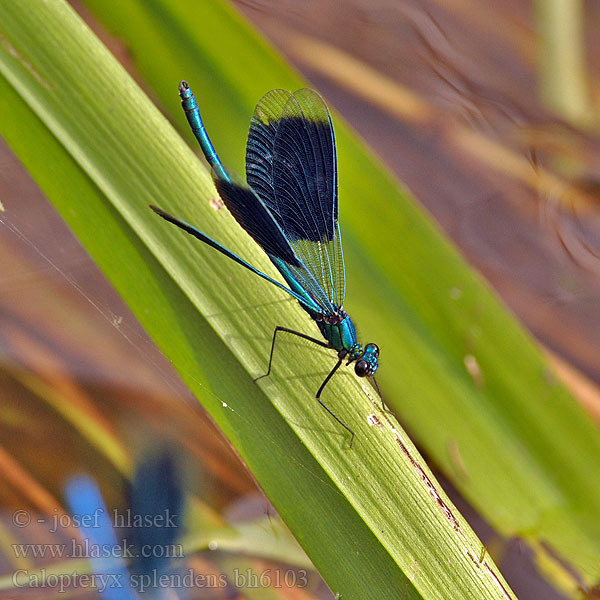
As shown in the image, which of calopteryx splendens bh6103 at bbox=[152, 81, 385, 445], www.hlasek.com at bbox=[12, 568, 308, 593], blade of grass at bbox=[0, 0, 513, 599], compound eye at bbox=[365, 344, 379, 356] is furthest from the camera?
compound eye at bbox=[365, 344, 379, 356]

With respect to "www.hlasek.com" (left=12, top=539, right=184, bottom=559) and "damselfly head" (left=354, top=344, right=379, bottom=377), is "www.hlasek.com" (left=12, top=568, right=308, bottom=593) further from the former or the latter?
"damselfly head" (left=354, top=344, right=379, bottom=377)

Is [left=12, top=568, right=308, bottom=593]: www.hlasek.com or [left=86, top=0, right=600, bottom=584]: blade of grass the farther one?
[left=86, top=0, right=600, bottom=584]: blade of grass

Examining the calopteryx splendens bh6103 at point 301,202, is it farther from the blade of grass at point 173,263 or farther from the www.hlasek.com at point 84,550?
the www.hlasek.com at point 84,550

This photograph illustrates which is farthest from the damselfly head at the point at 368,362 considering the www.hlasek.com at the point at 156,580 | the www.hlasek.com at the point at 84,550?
the www.hlasek.com at the point at 84,550

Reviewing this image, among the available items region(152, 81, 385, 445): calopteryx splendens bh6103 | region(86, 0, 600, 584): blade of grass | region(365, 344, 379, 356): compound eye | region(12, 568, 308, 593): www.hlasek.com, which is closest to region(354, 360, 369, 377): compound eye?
region(152, 81, 385, 445): calopteryx splendens bh6103

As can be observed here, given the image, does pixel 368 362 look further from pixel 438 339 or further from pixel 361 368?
pixel 438 339

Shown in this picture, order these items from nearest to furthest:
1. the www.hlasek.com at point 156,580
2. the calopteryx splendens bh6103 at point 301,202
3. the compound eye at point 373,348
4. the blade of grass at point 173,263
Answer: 1. the blade of grass at point 173,263
2. the www.hlasek.com at point 156,580
3. the calopteryx splendens bh6103 at point 301,202
4. the compound eye at point 373,348
